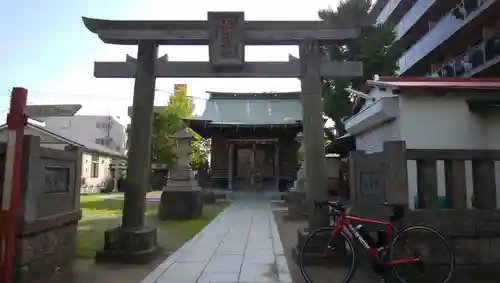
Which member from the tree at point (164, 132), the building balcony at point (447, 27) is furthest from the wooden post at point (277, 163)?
the building balcony at point (447, 27)

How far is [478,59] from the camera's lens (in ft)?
55.4

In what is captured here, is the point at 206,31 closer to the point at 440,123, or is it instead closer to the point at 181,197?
the point at 181,197

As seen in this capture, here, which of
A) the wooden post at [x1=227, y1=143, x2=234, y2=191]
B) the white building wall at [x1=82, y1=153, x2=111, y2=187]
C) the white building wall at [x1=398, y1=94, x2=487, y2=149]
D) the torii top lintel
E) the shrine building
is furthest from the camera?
the white building wall at [x1=82, y1=153, x2=111, y2=187]

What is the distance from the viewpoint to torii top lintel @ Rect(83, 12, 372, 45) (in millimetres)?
7117

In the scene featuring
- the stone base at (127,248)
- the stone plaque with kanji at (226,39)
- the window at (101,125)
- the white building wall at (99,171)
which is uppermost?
the window at (101,125)

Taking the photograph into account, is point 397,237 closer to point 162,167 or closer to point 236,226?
point 236,226

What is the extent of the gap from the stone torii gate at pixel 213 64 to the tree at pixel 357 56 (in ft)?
42.2

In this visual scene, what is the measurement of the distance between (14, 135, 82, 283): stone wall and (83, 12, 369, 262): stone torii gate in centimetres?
96

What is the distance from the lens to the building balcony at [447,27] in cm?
1730

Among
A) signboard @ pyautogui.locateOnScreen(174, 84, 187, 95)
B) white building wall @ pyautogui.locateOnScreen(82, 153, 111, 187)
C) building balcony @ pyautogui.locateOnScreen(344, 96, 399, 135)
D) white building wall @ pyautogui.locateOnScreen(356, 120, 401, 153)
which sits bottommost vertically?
white building wall @ pyautogui.locateOnScreen(82, 153, 111, 187)

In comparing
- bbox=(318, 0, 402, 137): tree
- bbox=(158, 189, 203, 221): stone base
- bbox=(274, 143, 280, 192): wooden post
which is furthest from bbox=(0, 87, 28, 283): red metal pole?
bbox=(274, 143, 280, 192): wooden post

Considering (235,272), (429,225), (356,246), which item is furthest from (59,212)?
(429,225)

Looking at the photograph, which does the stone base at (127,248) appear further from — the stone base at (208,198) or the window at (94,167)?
the window at (94,167)

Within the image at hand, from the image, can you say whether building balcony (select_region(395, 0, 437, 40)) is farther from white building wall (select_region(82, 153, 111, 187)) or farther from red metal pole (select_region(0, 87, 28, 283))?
white building wall (select_region(82, 153, 111, 187))
